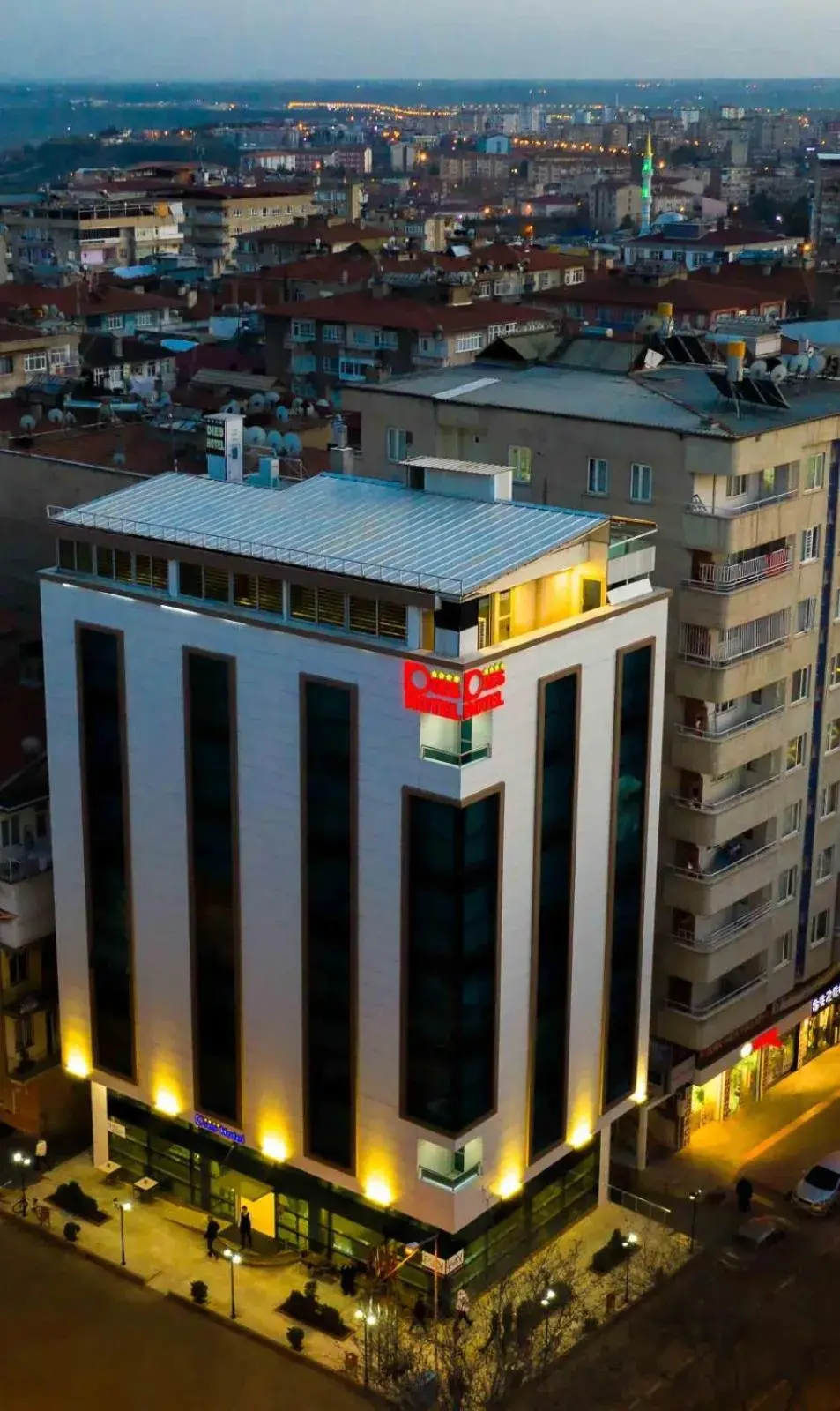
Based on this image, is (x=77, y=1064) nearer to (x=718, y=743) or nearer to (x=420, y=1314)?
(x=420, y=1314)

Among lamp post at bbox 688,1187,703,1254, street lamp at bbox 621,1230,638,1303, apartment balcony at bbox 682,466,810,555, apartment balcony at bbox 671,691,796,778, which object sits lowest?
lamp post at bbox 688,1187,703,1254

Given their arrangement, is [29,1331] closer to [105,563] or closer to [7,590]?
[105,563]

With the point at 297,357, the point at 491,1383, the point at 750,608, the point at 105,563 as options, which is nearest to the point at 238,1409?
the point at 491,1383

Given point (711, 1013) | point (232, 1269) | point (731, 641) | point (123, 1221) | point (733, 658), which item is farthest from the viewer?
point (711, 1013)

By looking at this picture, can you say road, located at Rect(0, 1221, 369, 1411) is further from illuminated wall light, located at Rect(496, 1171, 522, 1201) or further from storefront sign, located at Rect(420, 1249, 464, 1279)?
illuminated wall light, located at Rect(496, 1171, 522, 1201)

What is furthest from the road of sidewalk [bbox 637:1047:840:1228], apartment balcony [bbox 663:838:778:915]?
apartment balcony [bbox 663:838:778:915]

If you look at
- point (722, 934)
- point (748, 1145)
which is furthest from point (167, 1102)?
point (748, 1145)
